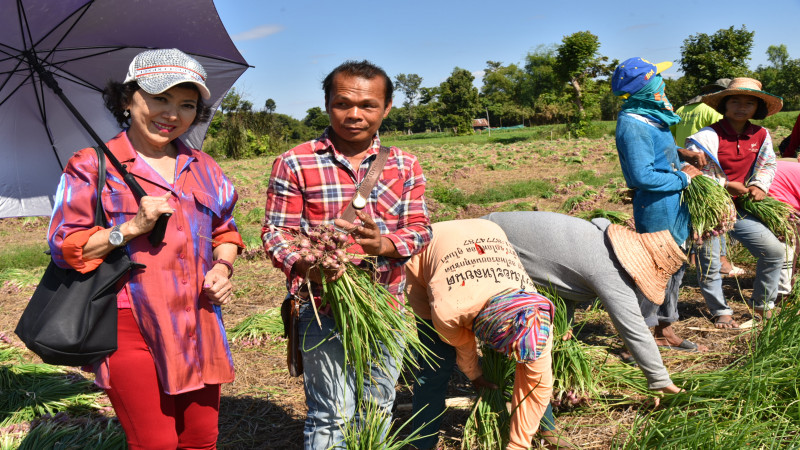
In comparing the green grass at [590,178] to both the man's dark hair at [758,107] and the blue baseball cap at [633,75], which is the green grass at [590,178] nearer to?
Answer: the man's dark hair at [758,107]

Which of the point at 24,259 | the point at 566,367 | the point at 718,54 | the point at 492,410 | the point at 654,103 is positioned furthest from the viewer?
the point at 718,54

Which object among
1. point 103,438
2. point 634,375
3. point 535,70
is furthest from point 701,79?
point 535,70

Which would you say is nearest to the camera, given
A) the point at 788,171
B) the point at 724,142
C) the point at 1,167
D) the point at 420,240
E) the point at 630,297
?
the point at 420,240

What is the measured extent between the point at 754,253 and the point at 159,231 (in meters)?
4.12

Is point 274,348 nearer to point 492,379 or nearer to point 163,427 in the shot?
point 492,379

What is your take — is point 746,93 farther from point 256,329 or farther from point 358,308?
point 256,329

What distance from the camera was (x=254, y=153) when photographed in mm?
28156

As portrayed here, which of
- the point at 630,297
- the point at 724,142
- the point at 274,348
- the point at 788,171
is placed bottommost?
the point at 274,348

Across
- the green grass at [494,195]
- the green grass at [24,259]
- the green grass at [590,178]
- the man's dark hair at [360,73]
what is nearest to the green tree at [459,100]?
the green grass at [590,178]

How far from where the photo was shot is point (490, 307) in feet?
6.82

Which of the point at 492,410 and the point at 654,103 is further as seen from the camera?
the point at 654,103

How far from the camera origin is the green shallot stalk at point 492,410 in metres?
2.52

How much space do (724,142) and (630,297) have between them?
2193mm

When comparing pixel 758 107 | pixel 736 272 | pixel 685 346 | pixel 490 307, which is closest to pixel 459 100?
pixel 736 272
